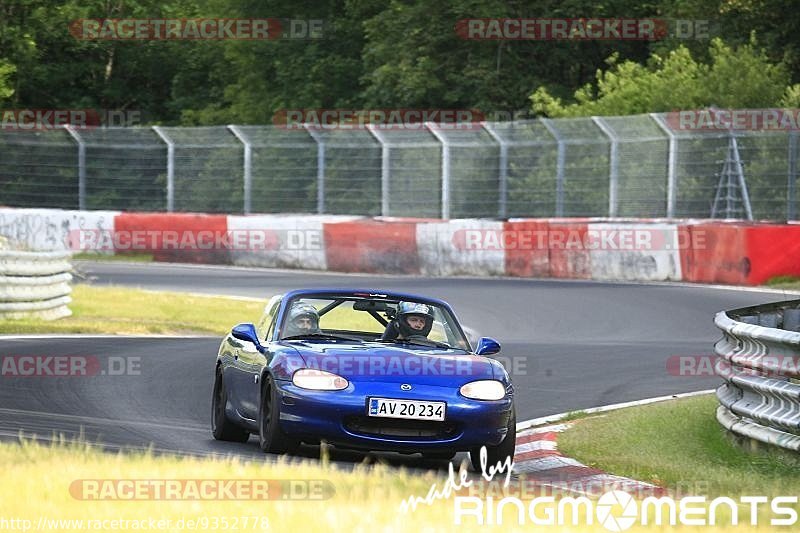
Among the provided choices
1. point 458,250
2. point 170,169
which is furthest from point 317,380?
point 170,169

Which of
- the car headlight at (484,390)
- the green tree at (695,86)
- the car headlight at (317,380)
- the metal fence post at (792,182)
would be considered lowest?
the car headlight at (484,390)

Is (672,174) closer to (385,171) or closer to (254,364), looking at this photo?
(385,171)

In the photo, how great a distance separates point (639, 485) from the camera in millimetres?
9414

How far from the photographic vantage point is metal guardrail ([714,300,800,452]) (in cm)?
1020

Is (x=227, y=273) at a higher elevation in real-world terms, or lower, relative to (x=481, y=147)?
lower

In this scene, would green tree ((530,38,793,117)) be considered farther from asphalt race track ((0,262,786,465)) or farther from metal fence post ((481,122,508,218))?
asphalt race track ((0,262,786,465))

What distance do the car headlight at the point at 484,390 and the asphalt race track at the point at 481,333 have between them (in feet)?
2.40

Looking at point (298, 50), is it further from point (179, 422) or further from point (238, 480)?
point (238, 480)

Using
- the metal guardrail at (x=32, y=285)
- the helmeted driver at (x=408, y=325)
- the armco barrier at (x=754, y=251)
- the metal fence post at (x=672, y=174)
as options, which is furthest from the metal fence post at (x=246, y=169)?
the helmeted driver at (x=408, y=325)

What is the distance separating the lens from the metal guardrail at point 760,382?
10203 mm

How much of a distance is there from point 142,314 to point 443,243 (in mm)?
8772

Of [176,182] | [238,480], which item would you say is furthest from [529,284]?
[238,480]

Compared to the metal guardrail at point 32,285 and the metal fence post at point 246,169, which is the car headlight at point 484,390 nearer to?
the metal guardrail at point 32,285

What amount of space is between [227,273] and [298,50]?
24.8 m
